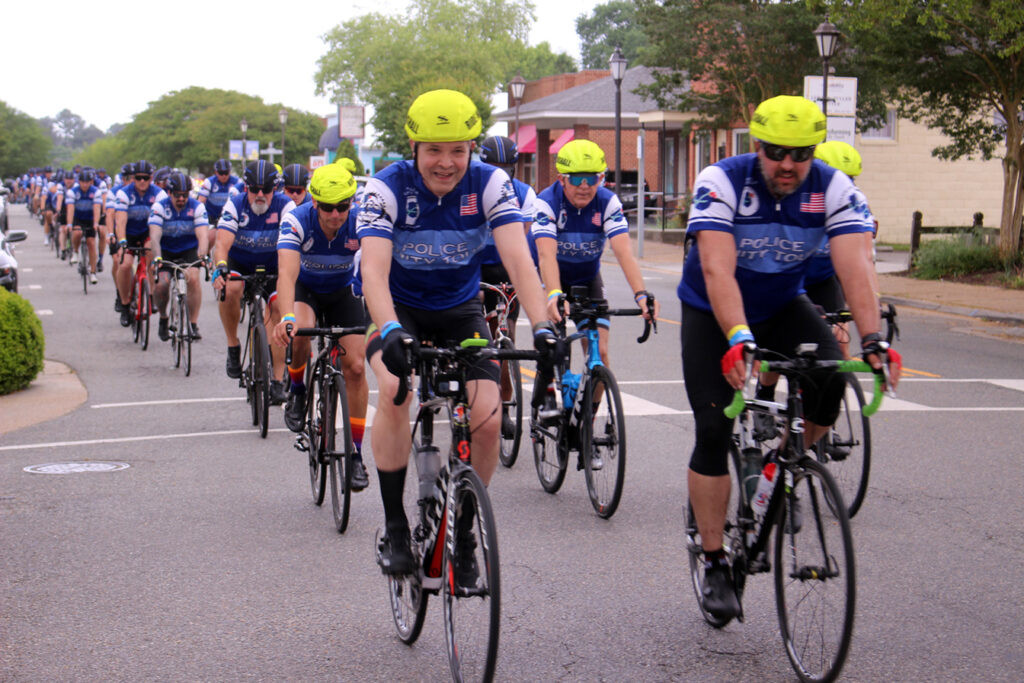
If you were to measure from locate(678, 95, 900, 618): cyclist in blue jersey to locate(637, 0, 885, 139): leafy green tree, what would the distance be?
1047 inches

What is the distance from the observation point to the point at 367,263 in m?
4.79

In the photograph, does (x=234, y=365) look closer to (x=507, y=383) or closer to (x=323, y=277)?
(x=507, y=383)

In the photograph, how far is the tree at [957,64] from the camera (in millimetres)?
19320

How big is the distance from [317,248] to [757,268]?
12.3 feet

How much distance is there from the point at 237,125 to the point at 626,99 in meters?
64.4

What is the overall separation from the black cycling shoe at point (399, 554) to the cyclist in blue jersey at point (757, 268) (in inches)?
44.4

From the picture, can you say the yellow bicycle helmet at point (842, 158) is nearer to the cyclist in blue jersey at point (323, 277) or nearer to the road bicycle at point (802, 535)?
the cyclist in blue jersey at point (323, 277)

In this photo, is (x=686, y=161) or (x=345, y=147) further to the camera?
(x=345, y=147)

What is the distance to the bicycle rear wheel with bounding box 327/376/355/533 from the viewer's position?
650 cm

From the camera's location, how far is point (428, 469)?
15.1 ft

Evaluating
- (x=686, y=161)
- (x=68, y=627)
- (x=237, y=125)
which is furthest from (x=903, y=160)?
(x=237, y=125)

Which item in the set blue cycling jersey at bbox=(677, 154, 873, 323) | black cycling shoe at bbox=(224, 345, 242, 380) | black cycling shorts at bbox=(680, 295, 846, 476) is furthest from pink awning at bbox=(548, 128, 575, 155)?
blue cycling jersey at bbox=(677, 154, 873, 323)

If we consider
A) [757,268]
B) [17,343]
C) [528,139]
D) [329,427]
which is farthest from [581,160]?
[528,139]

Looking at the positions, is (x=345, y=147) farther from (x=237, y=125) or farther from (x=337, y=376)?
(x=337, y=376)
